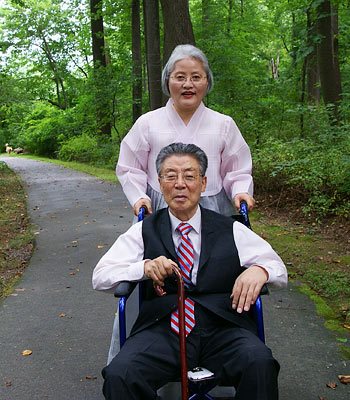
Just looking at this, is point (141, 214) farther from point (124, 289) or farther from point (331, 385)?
point (331, 385)

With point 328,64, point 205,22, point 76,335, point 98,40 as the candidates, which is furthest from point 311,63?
point 76,335

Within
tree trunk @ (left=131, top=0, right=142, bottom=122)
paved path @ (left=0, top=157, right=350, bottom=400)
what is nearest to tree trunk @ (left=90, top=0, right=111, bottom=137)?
tree trunk @ (left=131, top=0, right=142, bottom=122)

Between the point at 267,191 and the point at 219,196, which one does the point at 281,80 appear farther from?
the point at 219,196

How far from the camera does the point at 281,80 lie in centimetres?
1266

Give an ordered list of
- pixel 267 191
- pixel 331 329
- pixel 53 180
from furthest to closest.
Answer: pixel 53 180 → pixel 267 191 → pixel 331 329

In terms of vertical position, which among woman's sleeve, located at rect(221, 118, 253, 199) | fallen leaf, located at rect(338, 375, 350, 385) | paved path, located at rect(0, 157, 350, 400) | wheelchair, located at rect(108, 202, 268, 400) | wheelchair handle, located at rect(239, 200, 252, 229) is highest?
woman's sleeve, located at rect(221, 118, 253, 199)

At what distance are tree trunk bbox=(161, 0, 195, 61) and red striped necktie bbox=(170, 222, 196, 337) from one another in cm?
760

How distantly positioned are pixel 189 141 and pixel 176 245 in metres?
0.78

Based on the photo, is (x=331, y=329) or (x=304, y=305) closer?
(x=331, y=329)

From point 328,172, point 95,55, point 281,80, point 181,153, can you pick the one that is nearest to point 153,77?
point 281,80

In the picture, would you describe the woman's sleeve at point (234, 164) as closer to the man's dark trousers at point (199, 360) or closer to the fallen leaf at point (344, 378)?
the man's dark trousers at point (199, 360)

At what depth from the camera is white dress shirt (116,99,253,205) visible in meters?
3.33

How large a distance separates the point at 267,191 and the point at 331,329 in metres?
5.13

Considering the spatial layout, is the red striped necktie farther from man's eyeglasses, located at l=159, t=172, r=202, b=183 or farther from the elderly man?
man's eyeglasses, located at l=159, t=172, r=202, b=183
